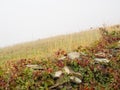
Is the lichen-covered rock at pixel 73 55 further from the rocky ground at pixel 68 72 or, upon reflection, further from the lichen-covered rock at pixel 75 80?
the lichen-covered rock at pixel 75 80

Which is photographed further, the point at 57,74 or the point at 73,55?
the point at 73,55

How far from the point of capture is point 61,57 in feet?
39.8

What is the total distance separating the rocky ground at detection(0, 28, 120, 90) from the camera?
34.0 ft

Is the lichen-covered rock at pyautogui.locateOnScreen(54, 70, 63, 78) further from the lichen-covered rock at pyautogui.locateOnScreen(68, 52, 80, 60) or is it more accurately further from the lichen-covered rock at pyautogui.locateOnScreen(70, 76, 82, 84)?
the lichen-covered rock at pyautogui.locateOnScreen(68, 52, 80, 60)

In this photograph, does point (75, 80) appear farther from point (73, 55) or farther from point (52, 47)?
point (52, 47)

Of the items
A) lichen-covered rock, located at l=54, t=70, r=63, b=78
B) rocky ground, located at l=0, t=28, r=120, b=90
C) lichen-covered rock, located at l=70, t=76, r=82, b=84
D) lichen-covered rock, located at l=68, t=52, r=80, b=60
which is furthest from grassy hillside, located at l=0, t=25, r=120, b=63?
lichen-covered rock, located at l=70, t=76, r=82, b=84

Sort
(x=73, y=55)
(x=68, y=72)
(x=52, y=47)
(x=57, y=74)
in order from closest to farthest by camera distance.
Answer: (x=57, y=74) < (x=68, y=72) < (x=73, y=55) < (x=52, y=47)

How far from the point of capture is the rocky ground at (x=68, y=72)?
10375 millimetres

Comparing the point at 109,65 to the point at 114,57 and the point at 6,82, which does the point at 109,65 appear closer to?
the point at 114,57

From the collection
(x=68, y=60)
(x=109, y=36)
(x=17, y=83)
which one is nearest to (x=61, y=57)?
(x=68, y=60)

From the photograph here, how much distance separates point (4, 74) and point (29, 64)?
1.22 metres

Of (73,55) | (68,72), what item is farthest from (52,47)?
(68,72)

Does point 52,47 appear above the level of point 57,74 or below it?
above

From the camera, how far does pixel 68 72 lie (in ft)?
35.7
